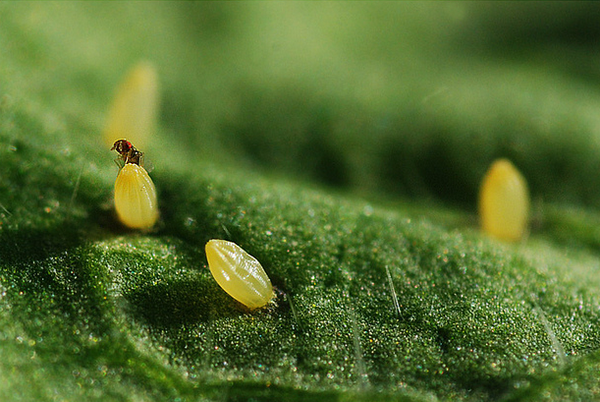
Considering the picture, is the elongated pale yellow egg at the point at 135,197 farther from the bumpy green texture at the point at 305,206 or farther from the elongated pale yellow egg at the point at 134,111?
the elongated pale yellow egg at the point at 134,111

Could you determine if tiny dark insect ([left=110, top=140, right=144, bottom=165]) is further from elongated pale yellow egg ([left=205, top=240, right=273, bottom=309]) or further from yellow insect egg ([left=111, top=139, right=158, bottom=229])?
elongated pale yellow egg ([left=205, top=240, right=273, bottom=309])

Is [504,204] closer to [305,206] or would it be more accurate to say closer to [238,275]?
[305,206]

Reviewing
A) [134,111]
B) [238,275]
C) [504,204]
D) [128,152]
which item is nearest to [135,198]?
[128,152]

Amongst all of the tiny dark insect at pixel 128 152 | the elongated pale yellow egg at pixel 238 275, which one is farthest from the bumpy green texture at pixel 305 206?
the tiny dark insect at pixel 128 152

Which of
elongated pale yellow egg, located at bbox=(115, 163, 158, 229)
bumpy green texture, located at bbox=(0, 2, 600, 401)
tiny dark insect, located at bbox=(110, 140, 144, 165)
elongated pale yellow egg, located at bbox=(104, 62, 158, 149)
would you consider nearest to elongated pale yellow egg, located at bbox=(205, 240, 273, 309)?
bumpy green texture, located at bbox=(0, 2, 600, 401)

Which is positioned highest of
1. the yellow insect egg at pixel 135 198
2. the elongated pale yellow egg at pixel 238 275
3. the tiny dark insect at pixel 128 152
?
the tiny dark insect at pixel 128 152

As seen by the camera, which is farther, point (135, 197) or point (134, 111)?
point (134, 111)
